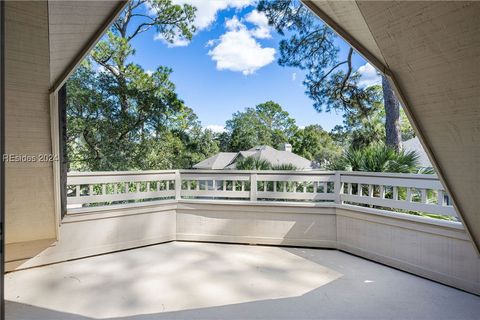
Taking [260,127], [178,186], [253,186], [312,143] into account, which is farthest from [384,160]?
[260,127]

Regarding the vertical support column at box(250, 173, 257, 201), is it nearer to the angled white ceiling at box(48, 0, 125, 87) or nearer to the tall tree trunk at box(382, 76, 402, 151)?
the angled white ceiling at box(48, 0, 125, 87)

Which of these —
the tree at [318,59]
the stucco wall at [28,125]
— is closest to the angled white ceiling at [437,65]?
the stucco wall at [28,125]

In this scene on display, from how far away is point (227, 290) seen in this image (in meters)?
2.76

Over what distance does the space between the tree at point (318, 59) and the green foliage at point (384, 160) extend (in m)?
3.44

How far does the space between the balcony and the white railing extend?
17 mm

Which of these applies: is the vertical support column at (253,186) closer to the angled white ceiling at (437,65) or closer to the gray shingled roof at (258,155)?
the angled white ceiling at (437,65)

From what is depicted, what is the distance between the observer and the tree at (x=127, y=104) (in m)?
7.87

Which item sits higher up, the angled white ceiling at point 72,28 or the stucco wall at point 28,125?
the angled white ceiling at point 72,28

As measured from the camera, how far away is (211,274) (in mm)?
3158

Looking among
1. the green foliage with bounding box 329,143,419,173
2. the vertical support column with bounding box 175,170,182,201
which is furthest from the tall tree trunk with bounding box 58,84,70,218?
the green foliage with bounding box 329,143,419,173

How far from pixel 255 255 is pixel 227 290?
3.59ft

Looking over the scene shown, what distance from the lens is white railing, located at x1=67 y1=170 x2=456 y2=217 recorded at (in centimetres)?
342

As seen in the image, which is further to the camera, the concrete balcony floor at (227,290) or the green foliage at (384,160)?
the green foliage at (384,160)

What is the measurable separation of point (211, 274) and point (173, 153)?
255 inches
